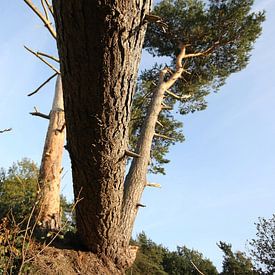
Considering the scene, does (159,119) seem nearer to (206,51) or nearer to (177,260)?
(206,51)

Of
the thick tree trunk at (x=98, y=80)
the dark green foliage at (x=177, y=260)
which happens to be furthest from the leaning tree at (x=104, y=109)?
the dark green foliage at (x=177, y=260)

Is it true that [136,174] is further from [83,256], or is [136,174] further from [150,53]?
[150,53]

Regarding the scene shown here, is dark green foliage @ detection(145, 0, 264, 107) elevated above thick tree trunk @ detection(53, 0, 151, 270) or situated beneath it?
elevated above

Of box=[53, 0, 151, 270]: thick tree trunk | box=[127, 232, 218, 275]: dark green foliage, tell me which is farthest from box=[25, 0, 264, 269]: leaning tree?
box=[127, 232, 218, 275]: dark green foliage

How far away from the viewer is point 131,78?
195 centimetres

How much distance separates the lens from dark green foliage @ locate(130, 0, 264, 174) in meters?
8.59

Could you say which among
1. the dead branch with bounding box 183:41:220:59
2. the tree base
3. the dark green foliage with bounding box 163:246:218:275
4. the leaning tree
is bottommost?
the tree base

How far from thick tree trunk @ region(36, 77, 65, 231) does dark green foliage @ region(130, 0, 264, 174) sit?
312cm

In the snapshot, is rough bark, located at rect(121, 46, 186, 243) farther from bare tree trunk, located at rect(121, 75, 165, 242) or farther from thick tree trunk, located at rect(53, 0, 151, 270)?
thick tree trunk, located at rect(53, 0, 151, 270)

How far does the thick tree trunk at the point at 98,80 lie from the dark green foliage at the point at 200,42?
5927 mm

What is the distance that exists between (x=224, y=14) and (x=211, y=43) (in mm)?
803

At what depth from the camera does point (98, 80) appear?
175cm

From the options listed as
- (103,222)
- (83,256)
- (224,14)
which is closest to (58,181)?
(83,256)

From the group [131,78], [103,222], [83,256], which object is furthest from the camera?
[83,256]
